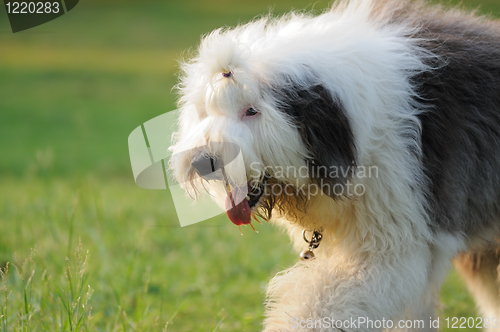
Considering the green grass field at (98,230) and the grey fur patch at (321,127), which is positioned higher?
the grey fur patch at (321,127)

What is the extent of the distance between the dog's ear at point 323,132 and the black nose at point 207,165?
36cm

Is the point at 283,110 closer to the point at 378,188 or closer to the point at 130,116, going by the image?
the point at 378,188

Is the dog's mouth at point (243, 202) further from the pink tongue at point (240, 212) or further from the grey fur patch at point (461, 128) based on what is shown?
the grey fur patch at point (461, 128)

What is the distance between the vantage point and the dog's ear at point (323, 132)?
92.0 inches

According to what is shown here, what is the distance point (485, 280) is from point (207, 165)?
210cm

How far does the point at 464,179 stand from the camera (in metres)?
2.60

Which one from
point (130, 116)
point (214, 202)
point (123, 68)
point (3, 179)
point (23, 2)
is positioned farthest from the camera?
point (123, 68)

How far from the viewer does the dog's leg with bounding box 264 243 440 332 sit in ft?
7.91

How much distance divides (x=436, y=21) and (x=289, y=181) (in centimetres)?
123

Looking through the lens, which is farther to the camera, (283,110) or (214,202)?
(214,202)

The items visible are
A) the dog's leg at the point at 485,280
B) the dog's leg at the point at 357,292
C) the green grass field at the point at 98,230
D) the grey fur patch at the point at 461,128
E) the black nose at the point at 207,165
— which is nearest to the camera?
the black nose at the point at 207,165

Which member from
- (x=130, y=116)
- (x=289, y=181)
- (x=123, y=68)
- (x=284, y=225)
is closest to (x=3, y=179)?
(x=130, y=116)

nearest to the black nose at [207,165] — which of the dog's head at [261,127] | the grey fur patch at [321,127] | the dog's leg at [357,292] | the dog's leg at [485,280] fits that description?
the dog's head at [261,127]

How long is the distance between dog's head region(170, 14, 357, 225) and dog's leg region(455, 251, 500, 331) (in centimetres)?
148
